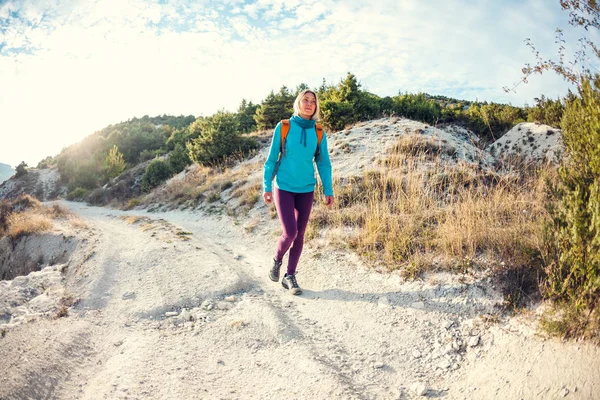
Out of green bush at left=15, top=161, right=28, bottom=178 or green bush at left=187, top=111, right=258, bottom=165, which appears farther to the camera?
green bush at left=15, top=161, right=28, bottom=178

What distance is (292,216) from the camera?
448 centimetres

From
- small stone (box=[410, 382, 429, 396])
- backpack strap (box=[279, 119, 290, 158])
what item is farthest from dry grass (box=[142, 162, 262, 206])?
small stone (box=[410, 382, 429, 396])

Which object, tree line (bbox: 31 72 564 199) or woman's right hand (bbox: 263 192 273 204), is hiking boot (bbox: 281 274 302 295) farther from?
tree line (bbox: 31 72 564 199)

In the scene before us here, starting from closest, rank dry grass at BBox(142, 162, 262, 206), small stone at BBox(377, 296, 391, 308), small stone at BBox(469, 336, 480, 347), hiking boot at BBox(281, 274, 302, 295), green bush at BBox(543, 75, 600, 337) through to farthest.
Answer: green bush at BBox(543, 75, 600, 337) < small stone at BBox(469, 336, 480, 347) < small stone at BBox(377, 296, 391, 308) < hiking boot at BBox(281, 274, 302, 295) < dry grass at BBox(142, 162, 262, 206)

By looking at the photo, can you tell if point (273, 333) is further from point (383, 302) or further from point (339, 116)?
point (339, 116)

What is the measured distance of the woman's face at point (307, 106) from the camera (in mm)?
4512

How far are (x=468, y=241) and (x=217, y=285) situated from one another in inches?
144

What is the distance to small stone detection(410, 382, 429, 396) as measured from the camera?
2914 millimetres

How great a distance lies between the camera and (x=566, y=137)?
10.8ft

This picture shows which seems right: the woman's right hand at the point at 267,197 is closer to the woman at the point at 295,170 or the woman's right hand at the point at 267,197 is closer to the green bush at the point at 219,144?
the woman at the point at 295,170

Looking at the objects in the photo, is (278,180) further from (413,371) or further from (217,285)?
(413,371)

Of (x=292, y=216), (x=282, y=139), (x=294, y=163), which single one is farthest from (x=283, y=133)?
(x=292, y=216)

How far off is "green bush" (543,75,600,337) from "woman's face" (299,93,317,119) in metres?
2.83

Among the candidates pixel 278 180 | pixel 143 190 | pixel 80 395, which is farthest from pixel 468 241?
pixel 143 190
